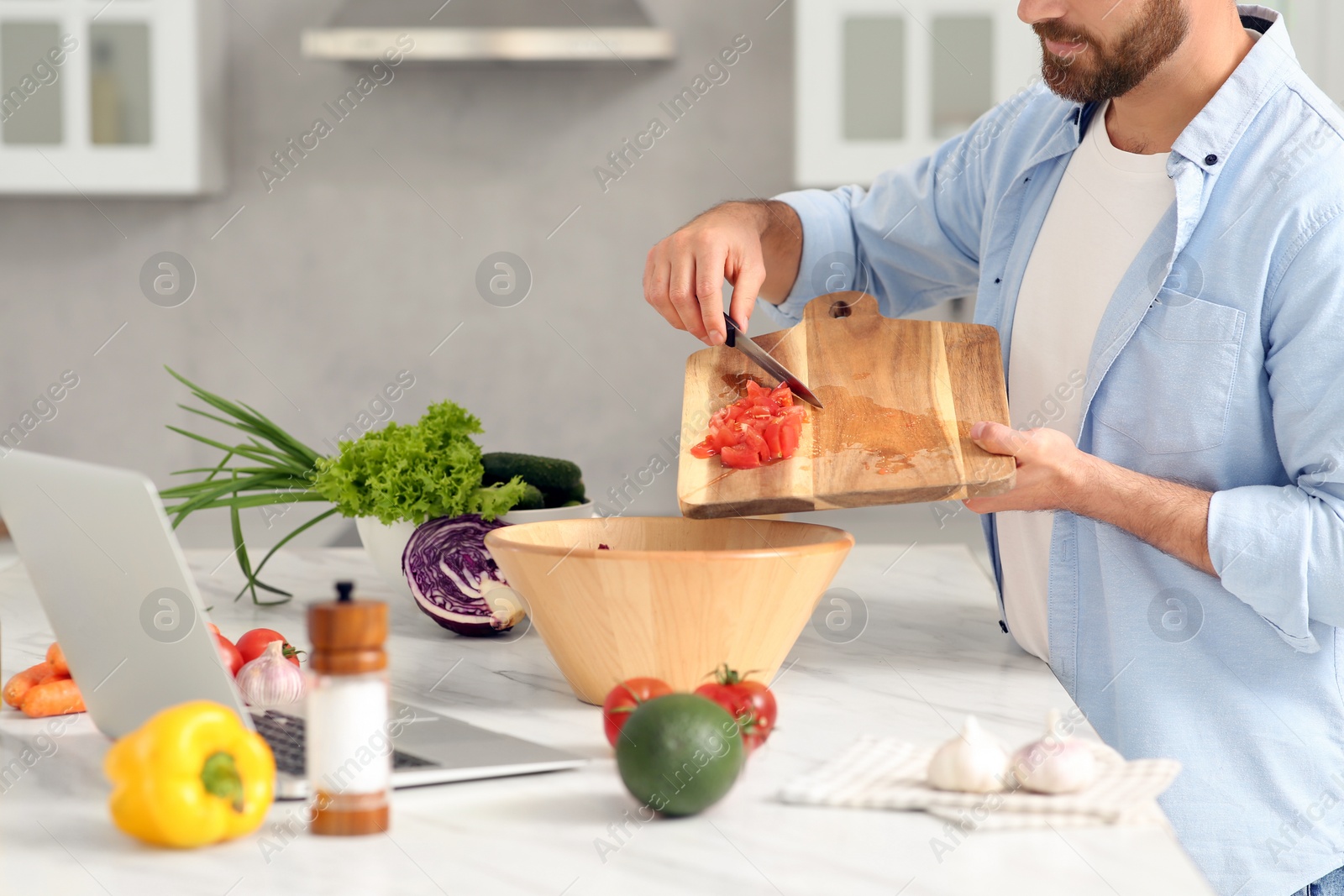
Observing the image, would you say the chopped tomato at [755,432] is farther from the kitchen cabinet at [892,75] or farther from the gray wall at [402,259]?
the gray wall at [402,259]

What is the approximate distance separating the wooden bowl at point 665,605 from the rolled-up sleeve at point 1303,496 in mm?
424

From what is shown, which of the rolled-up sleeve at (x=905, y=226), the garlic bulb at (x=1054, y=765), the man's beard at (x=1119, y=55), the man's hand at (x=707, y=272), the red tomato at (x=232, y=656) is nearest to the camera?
the garlic bulb at (x=1054, y=765)

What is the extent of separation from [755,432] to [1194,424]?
0.46m

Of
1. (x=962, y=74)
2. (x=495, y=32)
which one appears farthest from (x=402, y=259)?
(x=962, y=74)

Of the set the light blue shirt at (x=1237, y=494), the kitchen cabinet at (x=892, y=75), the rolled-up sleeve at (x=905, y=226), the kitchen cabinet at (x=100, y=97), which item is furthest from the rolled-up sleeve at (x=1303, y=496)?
the kitchen cabinet at (x=100, y=97)

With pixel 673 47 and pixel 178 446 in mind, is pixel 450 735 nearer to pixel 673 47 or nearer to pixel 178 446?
pixel 673 47

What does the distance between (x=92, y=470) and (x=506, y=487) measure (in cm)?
55

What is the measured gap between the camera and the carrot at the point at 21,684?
1.03m

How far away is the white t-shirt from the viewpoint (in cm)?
136

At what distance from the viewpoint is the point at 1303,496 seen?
1178mm

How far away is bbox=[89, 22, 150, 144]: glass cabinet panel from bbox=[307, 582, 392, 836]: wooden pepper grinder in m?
2.51

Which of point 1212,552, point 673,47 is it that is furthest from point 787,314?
point 673,47

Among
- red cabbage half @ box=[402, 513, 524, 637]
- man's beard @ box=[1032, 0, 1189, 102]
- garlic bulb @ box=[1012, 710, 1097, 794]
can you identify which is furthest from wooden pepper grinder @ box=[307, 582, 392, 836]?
man's beard @ box=[1032, 0, 1189, 102]

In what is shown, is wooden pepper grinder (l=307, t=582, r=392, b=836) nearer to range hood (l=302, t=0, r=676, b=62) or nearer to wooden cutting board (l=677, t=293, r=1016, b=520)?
wooden cutting board (l=677, t=293, r=1016, b=520)
